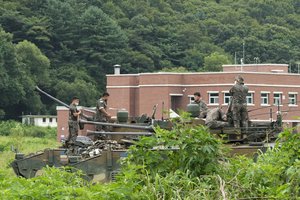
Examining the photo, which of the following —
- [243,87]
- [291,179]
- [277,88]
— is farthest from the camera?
[277,88]

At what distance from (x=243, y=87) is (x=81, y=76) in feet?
340

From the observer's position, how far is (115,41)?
137750mm

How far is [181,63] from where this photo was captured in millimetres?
143875

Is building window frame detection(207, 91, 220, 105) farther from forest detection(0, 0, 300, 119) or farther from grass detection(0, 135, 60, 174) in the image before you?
grass detection(0, 135, 60, 174)

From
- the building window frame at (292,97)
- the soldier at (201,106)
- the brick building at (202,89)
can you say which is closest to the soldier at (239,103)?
the soldier at (201,106)

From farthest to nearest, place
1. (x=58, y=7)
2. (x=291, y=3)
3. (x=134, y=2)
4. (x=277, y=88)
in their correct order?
1. (x=291, y=3)
2. (x=134, y=2)
3. (x=58, y=7)
4. (x=277, y=88)

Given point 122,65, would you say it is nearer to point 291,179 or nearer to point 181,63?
point 181,63

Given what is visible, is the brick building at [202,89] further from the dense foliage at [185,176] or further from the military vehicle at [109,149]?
the dense foliage at [185,176]

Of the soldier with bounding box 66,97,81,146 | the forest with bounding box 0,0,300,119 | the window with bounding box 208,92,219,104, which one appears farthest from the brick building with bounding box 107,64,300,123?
the soldier with bounding box 66,97,81,146

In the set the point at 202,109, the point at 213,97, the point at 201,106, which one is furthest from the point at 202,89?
the point at 202,109

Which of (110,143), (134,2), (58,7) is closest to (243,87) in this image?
(110,143)

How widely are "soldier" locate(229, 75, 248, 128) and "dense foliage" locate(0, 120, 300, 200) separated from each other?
918 cm

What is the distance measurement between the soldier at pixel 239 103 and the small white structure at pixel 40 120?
87.6m

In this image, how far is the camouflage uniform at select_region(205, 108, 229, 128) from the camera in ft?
81.8
